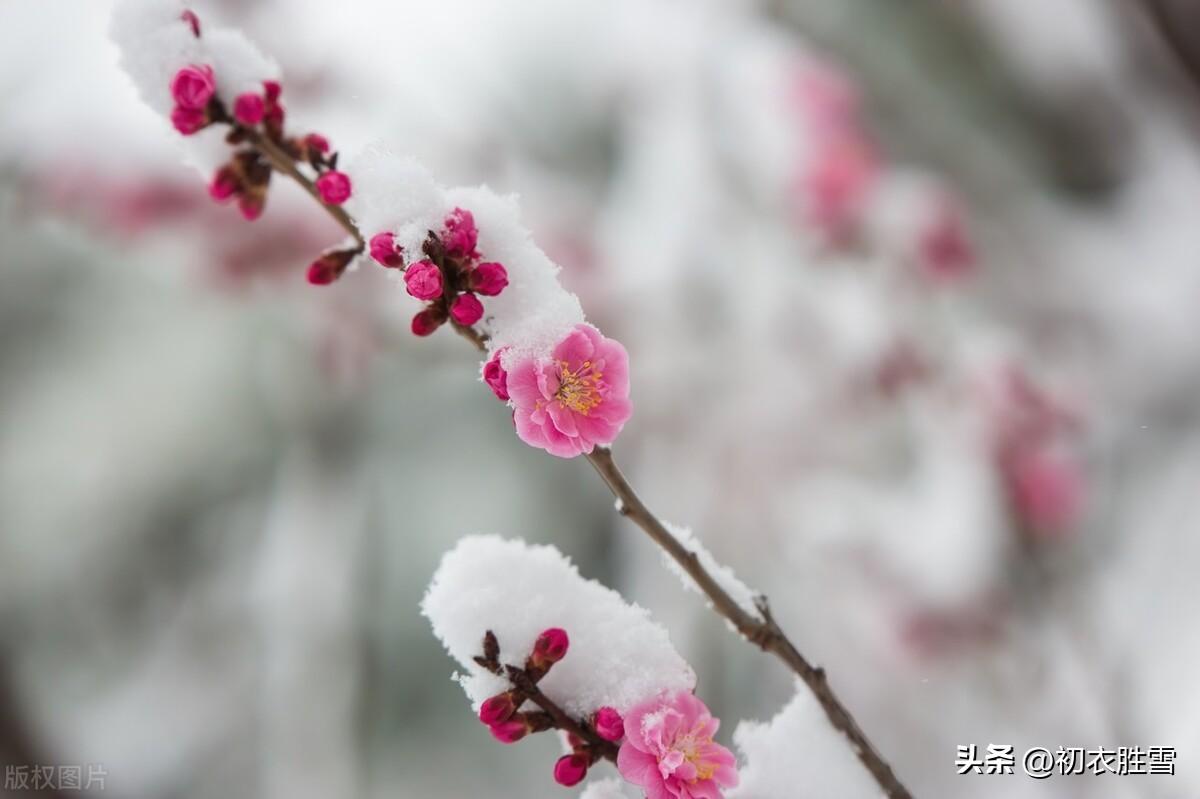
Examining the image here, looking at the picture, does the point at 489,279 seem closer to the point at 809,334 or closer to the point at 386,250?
the point at 386,250

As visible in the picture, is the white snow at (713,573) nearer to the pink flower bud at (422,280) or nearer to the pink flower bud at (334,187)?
the pink flower bud at (422,280)

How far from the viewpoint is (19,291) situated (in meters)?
3.83

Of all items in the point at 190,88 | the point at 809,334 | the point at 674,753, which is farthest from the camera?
the point at 809,334

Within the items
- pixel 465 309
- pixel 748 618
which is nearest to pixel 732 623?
pixel 748 618

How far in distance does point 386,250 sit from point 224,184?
23cm

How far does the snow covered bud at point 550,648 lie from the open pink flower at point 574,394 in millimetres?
107

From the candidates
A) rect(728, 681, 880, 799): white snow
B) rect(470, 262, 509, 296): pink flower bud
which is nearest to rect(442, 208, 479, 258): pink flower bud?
rect(470, 262, 509, 296): pink flower bud

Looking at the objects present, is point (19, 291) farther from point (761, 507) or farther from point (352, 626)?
point (761, 507)

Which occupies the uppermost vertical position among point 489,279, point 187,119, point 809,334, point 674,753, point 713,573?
point 809,334

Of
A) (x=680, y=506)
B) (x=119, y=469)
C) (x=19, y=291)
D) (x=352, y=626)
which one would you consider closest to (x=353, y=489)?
(x=352, y=626)

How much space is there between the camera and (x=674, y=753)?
16.9 inches

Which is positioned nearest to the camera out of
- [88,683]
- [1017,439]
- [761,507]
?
[1017,439]

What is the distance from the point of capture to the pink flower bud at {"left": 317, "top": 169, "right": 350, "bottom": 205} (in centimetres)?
52

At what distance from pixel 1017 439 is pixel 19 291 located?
4181mm
